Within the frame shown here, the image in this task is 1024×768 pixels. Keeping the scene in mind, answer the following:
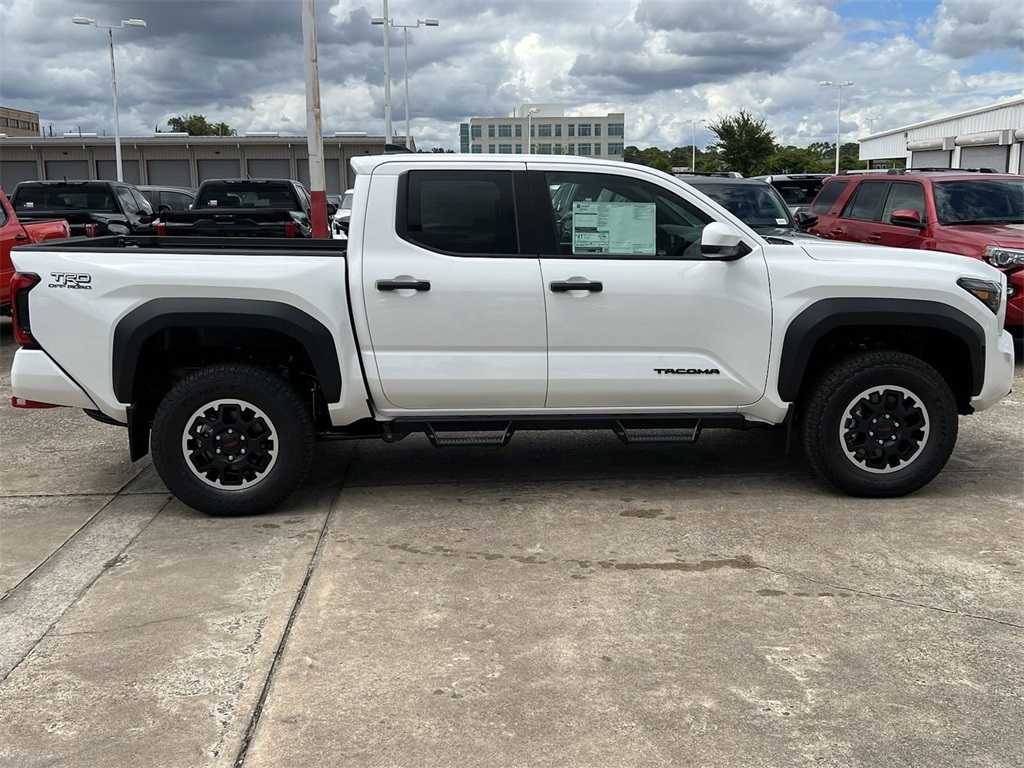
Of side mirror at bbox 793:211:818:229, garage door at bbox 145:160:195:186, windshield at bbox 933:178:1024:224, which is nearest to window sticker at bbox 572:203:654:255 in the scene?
windshield at bbox 933:178:1024:224

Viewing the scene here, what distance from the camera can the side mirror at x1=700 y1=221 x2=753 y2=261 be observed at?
5.13 meters

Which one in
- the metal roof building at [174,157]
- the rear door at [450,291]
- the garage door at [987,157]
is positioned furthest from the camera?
the metal roof building at [174,157]

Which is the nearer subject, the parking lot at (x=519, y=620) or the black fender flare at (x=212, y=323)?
the parking lot at (x=519, y=620)

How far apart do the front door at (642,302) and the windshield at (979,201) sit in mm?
5908

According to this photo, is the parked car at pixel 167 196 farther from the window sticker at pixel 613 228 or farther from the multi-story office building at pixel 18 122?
the multi-story office building at pixel 18 122

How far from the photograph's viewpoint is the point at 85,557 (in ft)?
16.1

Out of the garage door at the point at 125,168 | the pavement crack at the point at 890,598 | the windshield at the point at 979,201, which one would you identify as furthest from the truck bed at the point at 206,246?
the garage door at the point at 125,168

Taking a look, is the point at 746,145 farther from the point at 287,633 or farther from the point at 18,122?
the point at 18,122

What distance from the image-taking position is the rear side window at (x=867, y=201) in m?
11.4

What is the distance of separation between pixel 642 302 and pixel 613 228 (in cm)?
45

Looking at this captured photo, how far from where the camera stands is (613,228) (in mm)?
5422

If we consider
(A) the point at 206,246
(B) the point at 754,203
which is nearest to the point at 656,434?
(A) the point at 206,246

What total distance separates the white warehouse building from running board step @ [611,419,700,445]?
3756cm

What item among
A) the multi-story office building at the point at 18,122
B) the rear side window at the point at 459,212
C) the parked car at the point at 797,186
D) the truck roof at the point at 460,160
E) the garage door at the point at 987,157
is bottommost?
the rear side window at the point at 459,212
